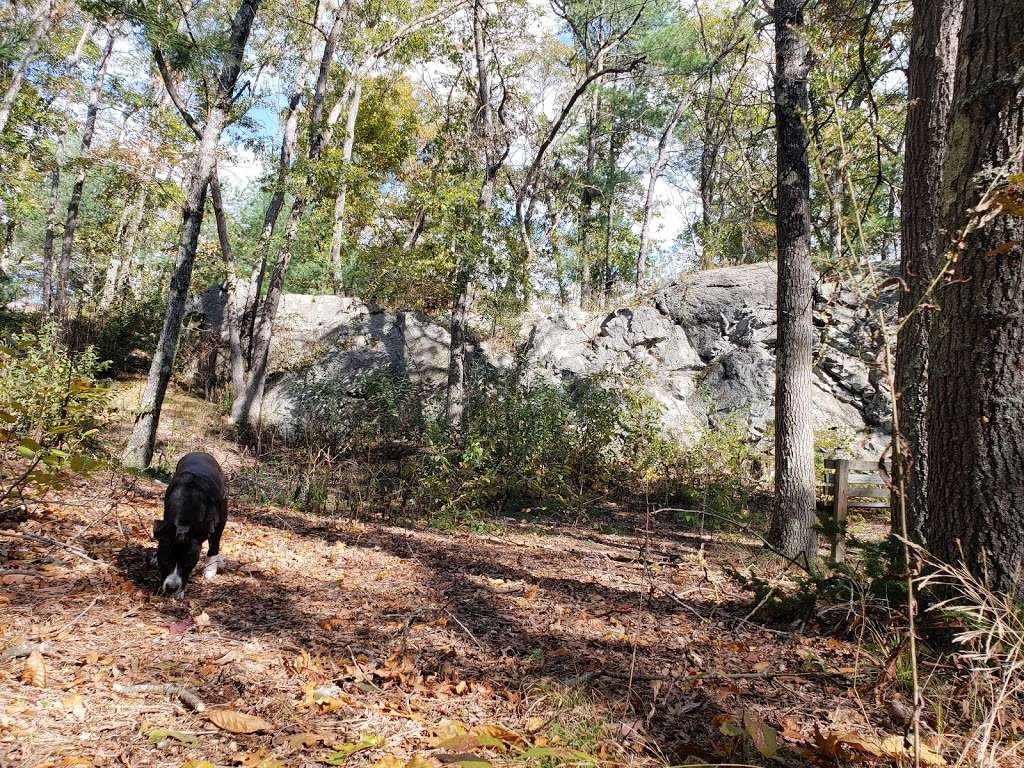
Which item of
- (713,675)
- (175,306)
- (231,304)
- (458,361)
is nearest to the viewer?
(713,675)

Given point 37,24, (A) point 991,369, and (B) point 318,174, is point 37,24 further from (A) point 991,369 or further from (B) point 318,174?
(A) point 991,369

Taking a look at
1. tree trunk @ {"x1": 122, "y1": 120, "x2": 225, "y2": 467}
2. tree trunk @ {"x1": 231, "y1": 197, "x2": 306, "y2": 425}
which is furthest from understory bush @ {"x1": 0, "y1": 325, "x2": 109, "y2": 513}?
tree trunk @ {"x1": 231, "y1": 197, "x2": 306, "y2": 425}

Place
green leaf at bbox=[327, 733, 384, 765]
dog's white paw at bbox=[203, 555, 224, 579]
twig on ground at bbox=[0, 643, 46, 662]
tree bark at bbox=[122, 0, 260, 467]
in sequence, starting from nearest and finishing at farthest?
green leaf at bbox=[327, 733, 384, 765] → twig on ground at bbox=[0, 643, 46, 662] → dog's white paw at bbox=[203, 555, 224, 579] → tree bark at bbox=[122, 0, 260, 467]

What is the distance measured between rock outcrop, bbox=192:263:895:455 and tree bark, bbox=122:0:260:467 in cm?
381

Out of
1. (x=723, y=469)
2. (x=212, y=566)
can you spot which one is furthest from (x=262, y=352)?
(x=723, y=469)

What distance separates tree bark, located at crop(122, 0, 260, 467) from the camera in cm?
870

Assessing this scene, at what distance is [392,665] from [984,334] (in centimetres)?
357

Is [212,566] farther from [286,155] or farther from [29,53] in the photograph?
[29,53]

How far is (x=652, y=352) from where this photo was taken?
15.0 m

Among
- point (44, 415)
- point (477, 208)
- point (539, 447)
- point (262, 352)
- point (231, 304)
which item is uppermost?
point (477, 208)

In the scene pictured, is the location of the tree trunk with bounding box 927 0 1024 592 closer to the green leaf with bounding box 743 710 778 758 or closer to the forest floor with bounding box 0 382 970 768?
the forest floor with bounding box 0 382 970 768

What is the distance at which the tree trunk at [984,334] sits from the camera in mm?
2920

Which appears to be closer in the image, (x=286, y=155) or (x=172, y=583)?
(x=172, y=583)

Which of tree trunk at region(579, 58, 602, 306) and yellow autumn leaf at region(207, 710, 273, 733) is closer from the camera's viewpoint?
yellow autumn leaf at region(207, 710, 273, 733)
